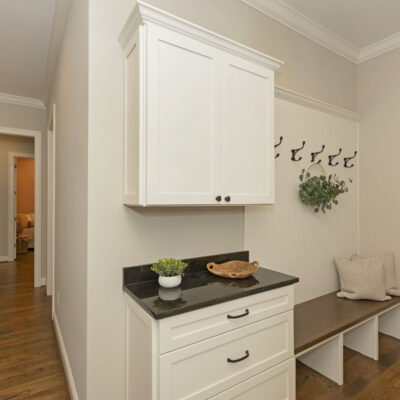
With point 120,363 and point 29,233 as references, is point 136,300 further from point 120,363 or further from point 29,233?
point 29,233

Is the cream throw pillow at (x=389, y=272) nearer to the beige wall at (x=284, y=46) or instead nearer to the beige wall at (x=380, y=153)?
the beige wall at (x=380, y=153)

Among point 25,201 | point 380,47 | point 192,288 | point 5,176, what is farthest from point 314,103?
point 25,201

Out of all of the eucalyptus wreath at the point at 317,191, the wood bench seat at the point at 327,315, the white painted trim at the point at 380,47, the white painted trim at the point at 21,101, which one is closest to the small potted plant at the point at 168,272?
the wood bench seat at the point at 327,315

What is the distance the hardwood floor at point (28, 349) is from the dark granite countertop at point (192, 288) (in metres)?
1.05

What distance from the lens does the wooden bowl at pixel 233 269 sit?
169 centimetres

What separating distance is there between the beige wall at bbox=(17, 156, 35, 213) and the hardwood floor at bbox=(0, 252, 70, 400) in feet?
13.9

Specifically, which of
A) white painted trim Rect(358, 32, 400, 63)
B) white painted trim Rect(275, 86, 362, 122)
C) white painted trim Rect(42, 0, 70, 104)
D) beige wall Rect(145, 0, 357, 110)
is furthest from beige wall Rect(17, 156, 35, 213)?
white painted trim Rect(358, 32, 400, 63)

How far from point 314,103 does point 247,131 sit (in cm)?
122

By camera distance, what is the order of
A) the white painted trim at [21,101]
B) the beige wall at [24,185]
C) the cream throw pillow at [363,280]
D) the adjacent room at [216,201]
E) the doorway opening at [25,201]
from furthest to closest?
the beige wall at [24,185] → the doorway opening at [25,201] → the white painted trim at [21,101] → the cream throw pillow at [363,280] → the adjacent room at [216,201]

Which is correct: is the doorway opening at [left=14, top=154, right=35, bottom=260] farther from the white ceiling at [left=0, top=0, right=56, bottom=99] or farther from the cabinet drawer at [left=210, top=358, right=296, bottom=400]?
the cabinet drawer at [left=210, top=358, right=296, bottom=400]

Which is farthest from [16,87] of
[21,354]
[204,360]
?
[204,360]

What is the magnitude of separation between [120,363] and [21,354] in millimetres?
1390

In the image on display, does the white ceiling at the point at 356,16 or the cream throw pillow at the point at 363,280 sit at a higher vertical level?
the white ceiling at the point at 356,16

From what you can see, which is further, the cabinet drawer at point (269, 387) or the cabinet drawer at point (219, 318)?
the cabinet drawer at point (269, 387)
